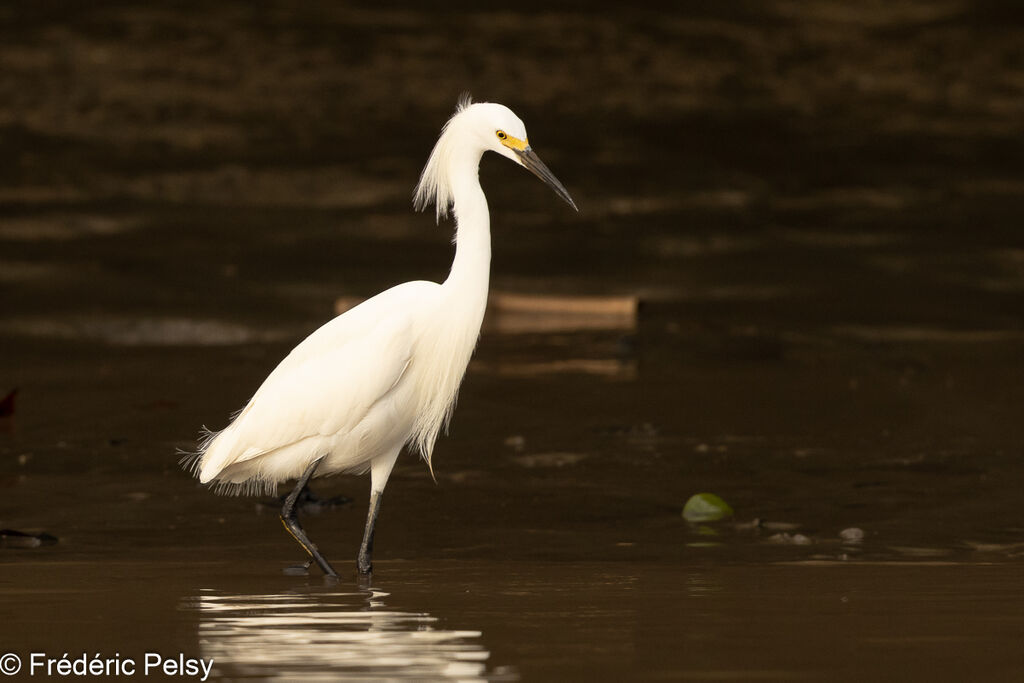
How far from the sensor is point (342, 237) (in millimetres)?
13750

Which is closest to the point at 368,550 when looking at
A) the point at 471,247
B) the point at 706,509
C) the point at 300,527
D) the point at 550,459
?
the point at 300,527

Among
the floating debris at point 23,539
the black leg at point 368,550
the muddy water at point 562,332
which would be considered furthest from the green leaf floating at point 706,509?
the floating debris at point 23,539

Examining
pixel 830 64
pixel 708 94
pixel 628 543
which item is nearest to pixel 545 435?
pixel 628 543

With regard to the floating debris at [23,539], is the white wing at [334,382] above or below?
above

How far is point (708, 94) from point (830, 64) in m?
1.44

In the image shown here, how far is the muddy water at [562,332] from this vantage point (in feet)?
16.9

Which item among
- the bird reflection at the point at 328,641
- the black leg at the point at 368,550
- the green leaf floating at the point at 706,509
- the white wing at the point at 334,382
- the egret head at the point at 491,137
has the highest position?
the egret head at the point at 491,137

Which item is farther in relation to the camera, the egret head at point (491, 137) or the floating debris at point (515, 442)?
the floating debris at point (515, 442)

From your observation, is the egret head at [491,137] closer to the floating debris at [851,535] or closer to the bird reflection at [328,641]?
the floating debris at [851,535]

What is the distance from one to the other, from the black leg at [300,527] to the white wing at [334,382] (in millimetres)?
154

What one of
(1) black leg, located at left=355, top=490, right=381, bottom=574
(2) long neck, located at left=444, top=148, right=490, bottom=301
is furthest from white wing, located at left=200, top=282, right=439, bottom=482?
(1) black leg, located at left=355, top=490, right=381, bottom=574

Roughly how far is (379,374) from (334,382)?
0.18m

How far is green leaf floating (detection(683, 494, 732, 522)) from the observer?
723 centimetres

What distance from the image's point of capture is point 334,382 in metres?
6.61
